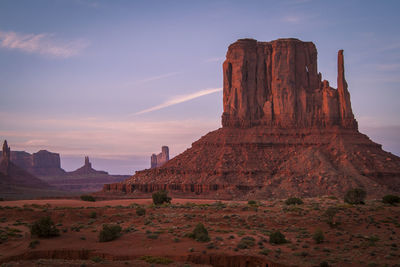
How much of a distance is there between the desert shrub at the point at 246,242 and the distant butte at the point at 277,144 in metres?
45.5

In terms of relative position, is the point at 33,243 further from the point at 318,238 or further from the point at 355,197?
the point at 355,197

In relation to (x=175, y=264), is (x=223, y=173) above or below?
above

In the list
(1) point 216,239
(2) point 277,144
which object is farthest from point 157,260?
(2) point 277,144

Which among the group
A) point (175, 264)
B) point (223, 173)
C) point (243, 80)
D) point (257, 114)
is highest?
point (243, 80)

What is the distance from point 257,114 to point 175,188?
1073 inches

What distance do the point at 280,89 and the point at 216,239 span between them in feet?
240

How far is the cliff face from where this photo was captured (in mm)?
95125

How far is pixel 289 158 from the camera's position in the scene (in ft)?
290

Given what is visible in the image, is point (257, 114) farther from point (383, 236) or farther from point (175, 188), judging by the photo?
point (383, 236)

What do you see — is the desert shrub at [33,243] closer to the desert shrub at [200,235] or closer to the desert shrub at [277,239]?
the desert shrub at [200,235]

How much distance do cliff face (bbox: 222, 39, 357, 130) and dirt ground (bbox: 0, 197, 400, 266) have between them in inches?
2128

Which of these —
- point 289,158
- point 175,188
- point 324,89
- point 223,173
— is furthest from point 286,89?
point 175,188

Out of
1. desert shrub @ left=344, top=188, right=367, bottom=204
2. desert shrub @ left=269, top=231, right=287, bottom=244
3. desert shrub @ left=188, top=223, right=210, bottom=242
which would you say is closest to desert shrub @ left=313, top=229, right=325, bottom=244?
desert shrub @ left=269, top=231, right=287, bottom=244

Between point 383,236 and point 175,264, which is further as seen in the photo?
point 383,236
